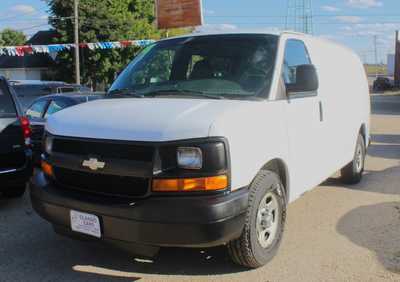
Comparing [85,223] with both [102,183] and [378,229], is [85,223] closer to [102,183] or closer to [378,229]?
[102,183]

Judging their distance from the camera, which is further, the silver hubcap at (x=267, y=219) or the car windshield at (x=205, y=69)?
the car windshield at (x=205, y=69)

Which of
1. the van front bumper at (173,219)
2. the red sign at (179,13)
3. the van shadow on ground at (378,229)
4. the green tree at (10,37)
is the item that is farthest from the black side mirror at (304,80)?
the green tree at (10,37)

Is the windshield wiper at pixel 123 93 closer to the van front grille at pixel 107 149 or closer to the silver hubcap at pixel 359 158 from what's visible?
the van front grille at pixel 107 149

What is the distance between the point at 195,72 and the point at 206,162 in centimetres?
157

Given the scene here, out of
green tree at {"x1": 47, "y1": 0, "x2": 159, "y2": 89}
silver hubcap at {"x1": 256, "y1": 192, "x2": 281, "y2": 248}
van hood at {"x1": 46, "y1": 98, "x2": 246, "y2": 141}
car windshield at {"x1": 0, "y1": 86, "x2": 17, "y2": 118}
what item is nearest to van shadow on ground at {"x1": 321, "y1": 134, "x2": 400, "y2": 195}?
silver hubcap at {"x1": 256, "y1": 192, "x2": 281, "y2": 248}

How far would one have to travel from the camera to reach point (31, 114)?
980 cm

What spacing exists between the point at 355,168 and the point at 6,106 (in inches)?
188

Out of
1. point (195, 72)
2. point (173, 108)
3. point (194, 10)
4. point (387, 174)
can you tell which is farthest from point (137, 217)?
point (194, 10)

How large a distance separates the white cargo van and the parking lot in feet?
1.12

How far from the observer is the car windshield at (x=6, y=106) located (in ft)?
20.5

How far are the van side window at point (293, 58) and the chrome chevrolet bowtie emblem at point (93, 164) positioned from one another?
1.93 m

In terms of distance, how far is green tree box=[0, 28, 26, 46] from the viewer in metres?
71.6

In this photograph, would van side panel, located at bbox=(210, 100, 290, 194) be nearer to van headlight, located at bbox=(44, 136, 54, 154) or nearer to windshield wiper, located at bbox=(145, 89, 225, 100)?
windshield wiper, located at bbox=(145, 89, 225, 100)

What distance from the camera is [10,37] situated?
2857 inches
